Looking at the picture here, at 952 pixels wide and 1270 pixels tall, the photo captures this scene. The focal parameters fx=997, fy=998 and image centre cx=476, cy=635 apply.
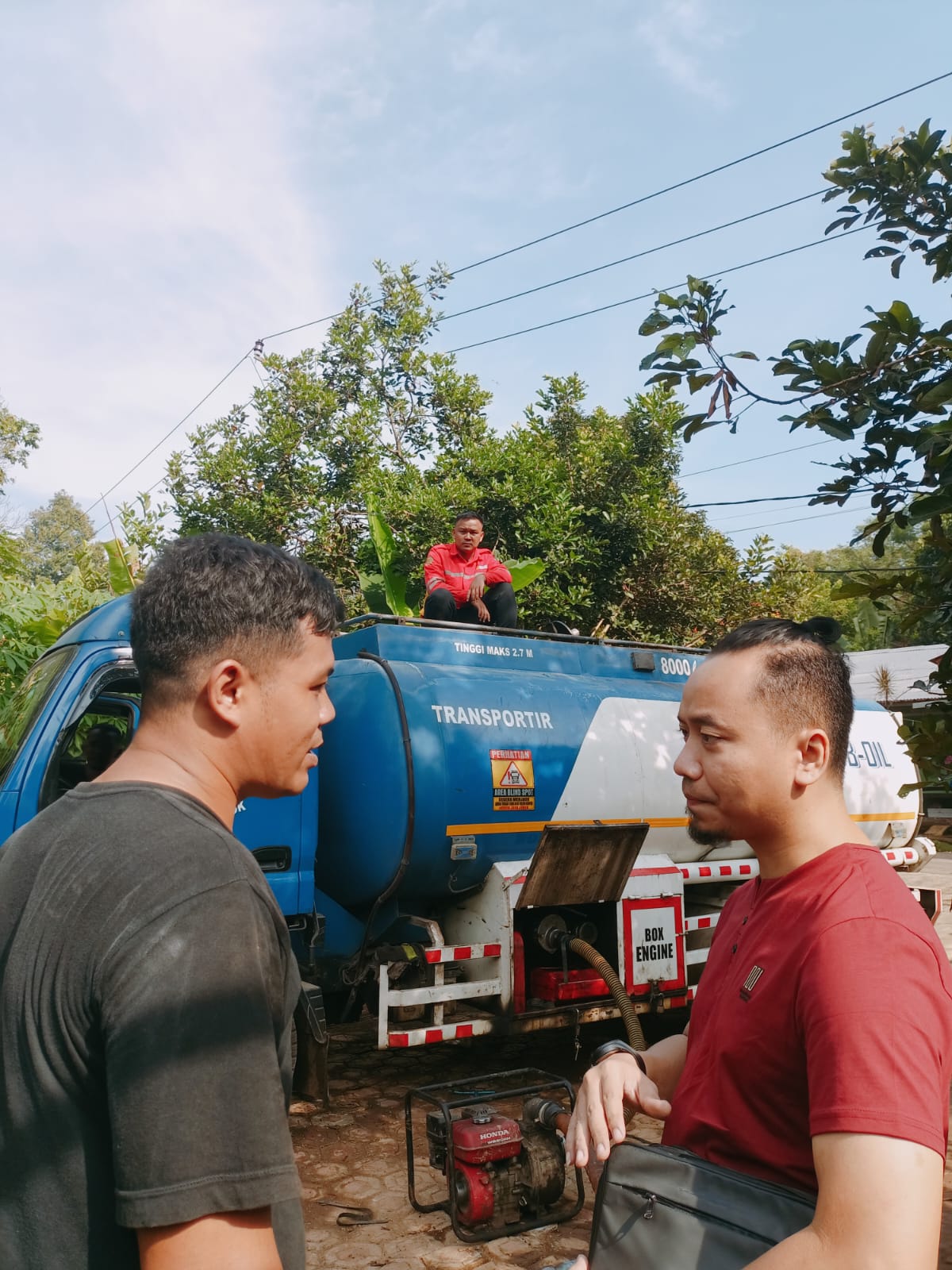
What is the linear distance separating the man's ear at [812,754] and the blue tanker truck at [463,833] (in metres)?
4.10

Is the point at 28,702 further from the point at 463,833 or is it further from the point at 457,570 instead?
the point at 457,570

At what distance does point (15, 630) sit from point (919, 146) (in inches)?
334

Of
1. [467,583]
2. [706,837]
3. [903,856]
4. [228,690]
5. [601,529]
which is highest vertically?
[601,529]

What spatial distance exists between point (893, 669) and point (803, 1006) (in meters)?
26.4

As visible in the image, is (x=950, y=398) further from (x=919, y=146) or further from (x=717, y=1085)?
(x=717, y=1085)

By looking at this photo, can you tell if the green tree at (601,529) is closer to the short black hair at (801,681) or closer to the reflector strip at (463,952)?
the reflector strip at (463,952)

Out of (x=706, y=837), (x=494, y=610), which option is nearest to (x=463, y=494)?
(x=494, y=610)

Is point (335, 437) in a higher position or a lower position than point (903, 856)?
higher

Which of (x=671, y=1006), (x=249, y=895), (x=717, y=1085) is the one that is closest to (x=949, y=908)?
(x=671, y=1006)

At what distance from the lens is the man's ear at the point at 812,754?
1712mm

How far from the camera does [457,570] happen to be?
810 centimetres

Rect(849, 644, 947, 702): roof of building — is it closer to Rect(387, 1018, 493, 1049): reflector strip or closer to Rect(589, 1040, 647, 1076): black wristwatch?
Rect(387, 1018, 493, 1049): reflector strip

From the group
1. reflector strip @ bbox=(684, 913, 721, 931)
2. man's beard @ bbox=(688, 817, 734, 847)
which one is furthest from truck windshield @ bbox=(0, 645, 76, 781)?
reflector strip @ bbox=(684, 913, 721, 931)

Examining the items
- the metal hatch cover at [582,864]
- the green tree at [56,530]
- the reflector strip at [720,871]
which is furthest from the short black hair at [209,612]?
the green tree at [56,530]
